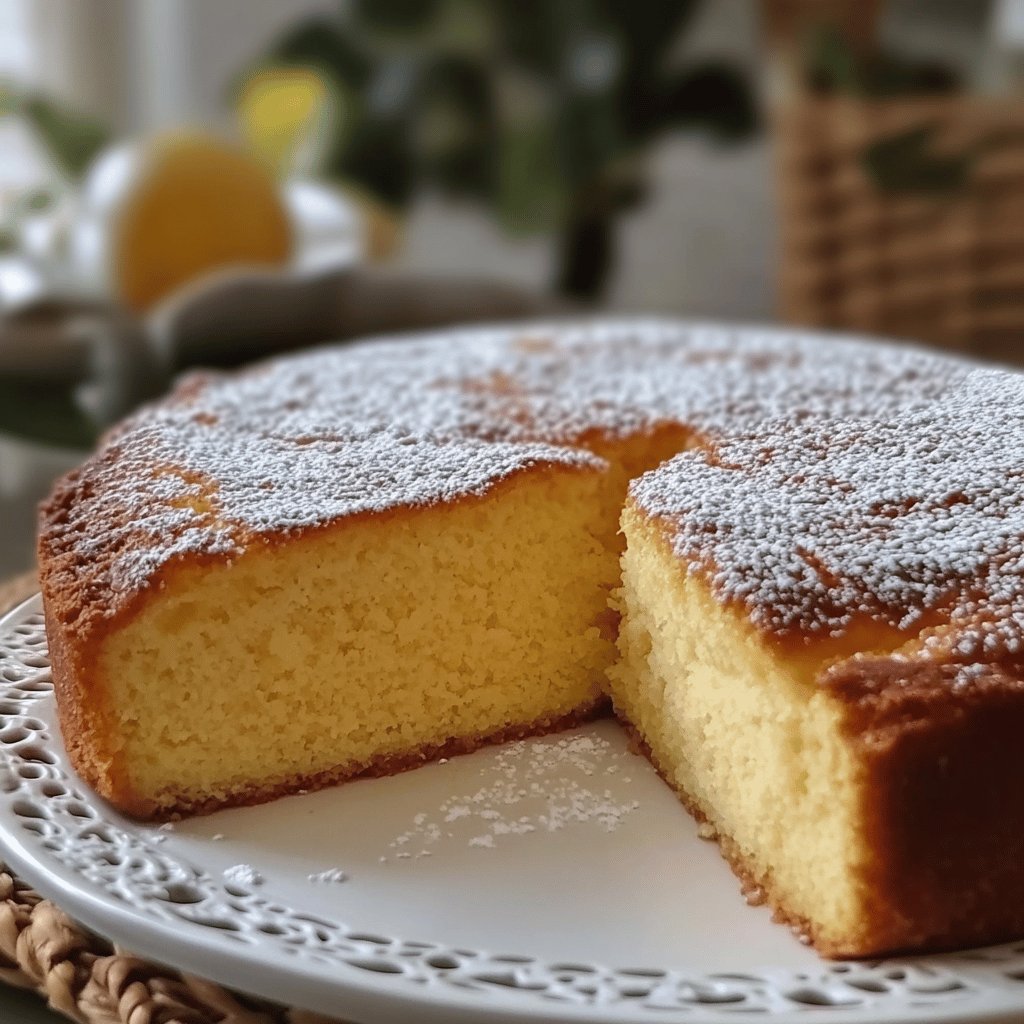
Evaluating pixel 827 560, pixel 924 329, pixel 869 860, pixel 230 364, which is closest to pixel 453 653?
pixel 827 560

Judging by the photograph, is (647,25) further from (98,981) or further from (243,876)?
(98,981)

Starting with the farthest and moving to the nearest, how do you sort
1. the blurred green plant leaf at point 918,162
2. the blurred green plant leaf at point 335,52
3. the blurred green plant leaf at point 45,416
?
the blurred green plant leaf at point 335,52 → the blurred green plant leaf at point 918,162 → the blurred green plant leaf at point 45,416

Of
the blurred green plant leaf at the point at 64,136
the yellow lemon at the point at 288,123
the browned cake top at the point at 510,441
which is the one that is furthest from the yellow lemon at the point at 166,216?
the browned cake top at the point at 510,441

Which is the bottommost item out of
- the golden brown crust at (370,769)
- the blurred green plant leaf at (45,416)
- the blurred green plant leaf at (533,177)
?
the golden brown crust at (370,769)

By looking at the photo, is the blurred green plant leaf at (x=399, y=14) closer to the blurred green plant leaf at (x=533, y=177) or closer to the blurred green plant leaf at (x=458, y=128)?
the blurred green plant leaf at (x=458, y=128)

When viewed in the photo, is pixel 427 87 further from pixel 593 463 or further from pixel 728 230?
pixel 593 463

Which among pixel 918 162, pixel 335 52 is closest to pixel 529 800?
pixel 918 162

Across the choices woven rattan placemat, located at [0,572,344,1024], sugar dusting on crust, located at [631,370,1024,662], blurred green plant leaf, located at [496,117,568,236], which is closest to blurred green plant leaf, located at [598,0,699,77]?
blurred green plant leaf, located at [496,117,568,236]
